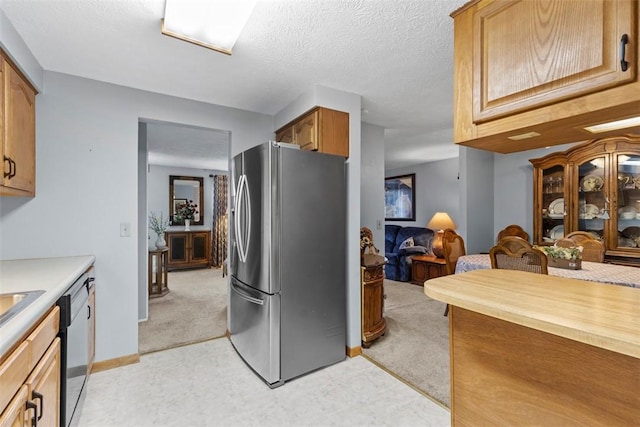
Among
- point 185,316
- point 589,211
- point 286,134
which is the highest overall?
point 286,134

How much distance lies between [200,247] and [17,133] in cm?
511

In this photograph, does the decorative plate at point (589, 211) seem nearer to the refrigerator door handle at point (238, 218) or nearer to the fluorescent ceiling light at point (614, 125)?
the fluorescent ceiling light at point (614, 125)

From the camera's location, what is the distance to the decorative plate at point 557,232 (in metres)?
3.66

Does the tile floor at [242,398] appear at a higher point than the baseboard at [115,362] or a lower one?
lower

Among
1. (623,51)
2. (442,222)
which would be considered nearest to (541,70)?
(623,51)

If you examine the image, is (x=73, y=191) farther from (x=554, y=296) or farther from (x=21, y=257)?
(x=554, y=296)

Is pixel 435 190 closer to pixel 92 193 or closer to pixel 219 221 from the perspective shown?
pixel 219 221

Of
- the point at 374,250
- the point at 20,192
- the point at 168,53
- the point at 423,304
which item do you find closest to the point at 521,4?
the point at 168,53

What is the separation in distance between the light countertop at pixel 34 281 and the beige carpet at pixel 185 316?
45.6 inches

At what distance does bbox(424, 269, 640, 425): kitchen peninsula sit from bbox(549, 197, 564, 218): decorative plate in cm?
307

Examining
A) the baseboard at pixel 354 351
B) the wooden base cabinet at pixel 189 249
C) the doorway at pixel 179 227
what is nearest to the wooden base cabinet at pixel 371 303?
the baseboard at pixel 354 351

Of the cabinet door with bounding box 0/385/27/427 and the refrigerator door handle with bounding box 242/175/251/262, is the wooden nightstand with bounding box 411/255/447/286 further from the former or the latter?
the cabinet door with bounding box 0/385/27/427

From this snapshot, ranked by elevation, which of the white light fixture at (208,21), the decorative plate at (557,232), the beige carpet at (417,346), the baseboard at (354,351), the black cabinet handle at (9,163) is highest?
the white light fixture at (208,21)

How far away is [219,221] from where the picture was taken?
6918mm
